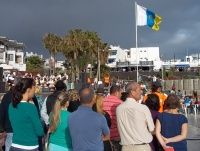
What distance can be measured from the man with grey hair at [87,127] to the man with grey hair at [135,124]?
0.44 metres

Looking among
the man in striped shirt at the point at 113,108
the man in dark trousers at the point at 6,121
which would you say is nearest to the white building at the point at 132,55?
the man in striped shirt at the point at 113,108

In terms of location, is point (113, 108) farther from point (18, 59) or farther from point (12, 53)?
point (18, 59)

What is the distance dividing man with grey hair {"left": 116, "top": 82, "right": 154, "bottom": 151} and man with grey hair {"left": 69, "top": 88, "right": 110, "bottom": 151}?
44 cm

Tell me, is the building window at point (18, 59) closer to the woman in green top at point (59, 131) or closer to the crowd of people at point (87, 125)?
the crowd of people at point (87, 125)

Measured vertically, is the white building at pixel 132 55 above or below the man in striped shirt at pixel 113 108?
above

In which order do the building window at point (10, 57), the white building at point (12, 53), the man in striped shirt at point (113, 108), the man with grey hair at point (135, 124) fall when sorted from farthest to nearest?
the building window at point (10, 57)
the white building at point (12, 53)
the man in striped shirt at point (113, 108)
the man with grey hair at point (135, 124)

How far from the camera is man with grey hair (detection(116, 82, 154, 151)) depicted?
22.3 feet

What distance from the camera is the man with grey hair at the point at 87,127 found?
6.47 meters

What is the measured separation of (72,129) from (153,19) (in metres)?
23.9

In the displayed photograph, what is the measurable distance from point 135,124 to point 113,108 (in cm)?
233

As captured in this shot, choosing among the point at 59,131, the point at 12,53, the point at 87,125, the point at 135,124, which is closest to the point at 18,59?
the point at 12,53

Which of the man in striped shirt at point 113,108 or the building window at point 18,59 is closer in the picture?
the man in striped shirt at point 113,108

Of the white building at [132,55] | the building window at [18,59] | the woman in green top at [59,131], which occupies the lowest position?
the woman in green top at [59,131]

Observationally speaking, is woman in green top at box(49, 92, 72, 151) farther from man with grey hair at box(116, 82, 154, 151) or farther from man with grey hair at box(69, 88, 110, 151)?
man with grey hair at box(116, 82, 154, 151)
